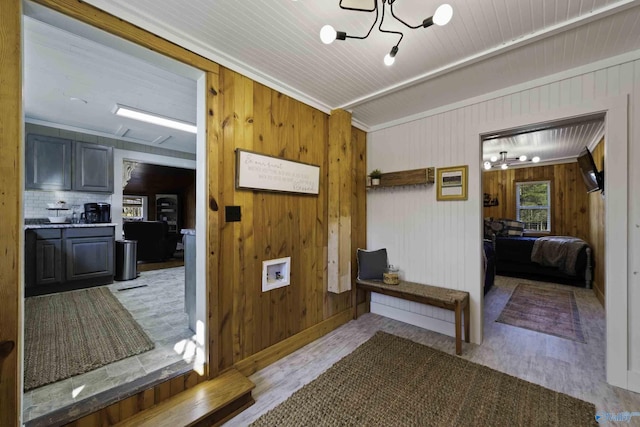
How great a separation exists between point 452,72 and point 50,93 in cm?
407

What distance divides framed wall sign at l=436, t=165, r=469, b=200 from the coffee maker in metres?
5.03

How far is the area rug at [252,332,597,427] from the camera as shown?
157 cm

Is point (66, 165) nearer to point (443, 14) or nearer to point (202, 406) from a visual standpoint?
point (202, 406)

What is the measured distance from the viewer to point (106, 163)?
4.18 metres

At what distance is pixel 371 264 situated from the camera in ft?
10.00

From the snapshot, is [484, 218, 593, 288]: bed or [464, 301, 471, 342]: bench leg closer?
[464, 301, 471, 342]: bench leg

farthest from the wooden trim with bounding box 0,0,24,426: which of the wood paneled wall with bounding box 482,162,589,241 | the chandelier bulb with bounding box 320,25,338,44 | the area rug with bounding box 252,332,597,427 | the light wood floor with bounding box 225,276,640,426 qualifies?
the wood paneled wall with bounding box 482,162,589,241

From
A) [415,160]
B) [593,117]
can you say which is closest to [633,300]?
[593,117]

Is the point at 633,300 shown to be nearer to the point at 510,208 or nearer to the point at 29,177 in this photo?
the point at 510,208

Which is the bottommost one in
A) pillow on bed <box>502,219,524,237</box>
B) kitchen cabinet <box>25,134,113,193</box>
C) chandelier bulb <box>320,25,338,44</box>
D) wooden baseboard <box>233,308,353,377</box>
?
wooden baseboard <box>233,308,353,377</box>

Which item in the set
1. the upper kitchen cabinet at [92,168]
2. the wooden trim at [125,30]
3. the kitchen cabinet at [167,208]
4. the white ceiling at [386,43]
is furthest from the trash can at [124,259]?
the kitchen cabinet at [167,208]

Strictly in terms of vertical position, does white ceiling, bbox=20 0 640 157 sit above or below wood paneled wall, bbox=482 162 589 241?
above

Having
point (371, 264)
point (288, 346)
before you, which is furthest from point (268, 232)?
point (371, 264)

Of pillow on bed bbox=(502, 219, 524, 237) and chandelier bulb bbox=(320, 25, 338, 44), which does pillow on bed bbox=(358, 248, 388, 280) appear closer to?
chandelier bulb bbox=(320, 25, 338, 44)
